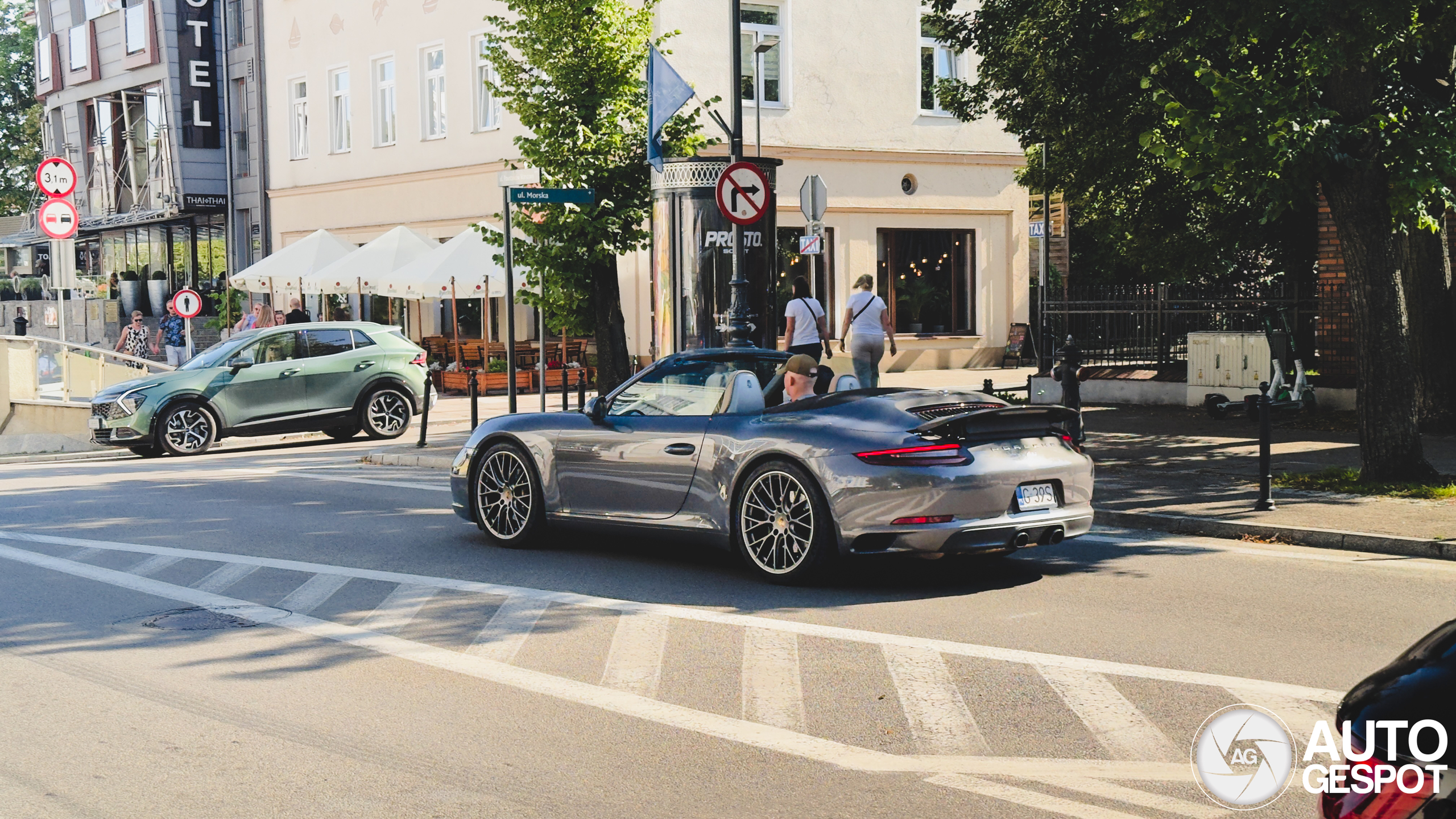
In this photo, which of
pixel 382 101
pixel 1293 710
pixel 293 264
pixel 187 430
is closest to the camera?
pixel 1293 710

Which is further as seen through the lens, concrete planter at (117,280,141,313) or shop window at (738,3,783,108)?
concrete planter at (117,280,141,313)

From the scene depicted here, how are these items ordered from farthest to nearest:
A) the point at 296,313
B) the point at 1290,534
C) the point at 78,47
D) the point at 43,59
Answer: the point at 43,59
the point at 78,47
the point at 296,313
the point at 1290,534

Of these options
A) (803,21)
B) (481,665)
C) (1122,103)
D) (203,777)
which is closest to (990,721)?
(481,665)

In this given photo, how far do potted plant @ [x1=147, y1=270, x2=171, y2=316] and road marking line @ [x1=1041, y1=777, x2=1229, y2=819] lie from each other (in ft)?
144

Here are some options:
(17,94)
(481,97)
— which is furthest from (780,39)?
(17,94)

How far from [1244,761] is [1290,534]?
19.4 ft

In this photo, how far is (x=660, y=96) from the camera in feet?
60.7

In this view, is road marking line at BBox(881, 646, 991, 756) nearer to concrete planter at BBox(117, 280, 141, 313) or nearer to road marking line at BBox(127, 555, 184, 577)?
road marking line at BBox(127, 555, 184, 577)

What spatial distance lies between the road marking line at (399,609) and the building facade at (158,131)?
1300 inches

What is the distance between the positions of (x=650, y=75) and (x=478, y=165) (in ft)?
45.6

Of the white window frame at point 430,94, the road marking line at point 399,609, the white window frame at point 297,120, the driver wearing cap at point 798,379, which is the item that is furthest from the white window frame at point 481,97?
the road marking line at point 399,609

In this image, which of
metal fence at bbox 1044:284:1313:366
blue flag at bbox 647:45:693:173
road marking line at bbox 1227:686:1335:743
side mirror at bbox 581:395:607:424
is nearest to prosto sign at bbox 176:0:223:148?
blue flag at bbox 647:45:693:173

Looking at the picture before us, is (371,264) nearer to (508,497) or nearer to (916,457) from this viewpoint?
(508,497)

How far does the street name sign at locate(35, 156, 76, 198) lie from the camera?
23.5m
